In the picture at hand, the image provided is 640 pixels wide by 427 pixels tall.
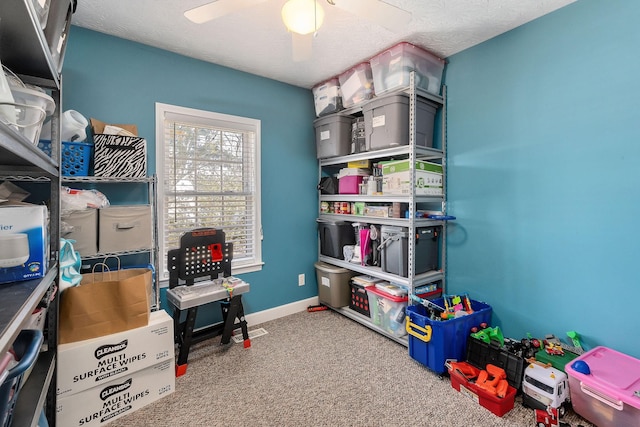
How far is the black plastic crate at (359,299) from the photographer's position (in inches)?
110

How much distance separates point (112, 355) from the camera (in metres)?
1.69

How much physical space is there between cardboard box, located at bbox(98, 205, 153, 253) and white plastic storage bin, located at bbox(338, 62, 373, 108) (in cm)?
199

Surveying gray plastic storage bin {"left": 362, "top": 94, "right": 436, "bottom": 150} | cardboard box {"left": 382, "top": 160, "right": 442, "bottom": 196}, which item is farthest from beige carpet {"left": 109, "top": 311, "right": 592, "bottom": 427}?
gray plastic storage bin {"left": 362, "top": 94, "right": 436, "bottom": 150}

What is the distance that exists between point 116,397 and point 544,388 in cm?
245

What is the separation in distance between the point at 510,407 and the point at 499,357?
0.89ft

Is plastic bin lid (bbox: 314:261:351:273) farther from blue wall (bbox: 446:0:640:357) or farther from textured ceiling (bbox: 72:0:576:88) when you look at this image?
textured ceiling (bbox: 72:0:576:88)

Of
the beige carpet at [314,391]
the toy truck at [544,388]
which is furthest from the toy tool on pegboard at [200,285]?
the toy truck at [544,388]

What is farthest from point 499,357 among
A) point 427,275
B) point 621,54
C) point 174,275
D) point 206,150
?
point 206,150

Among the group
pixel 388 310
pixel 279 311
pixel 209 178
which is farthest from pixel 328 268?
pixel 209 178

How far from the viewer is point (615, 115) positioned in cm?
170

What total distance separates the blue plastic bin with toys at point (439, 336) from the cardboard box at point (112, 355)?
168 centimetres

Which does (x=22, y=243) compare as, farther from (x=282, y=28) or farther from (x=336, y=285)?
(x=336, y=285)

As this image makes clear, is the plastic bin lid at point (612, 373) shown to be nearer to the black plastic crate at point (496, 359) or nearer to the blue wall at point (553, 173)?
the blue wall at point (553, 173)

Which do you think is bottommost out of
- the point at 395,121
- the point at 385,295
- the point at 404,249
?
the point at 385,295
